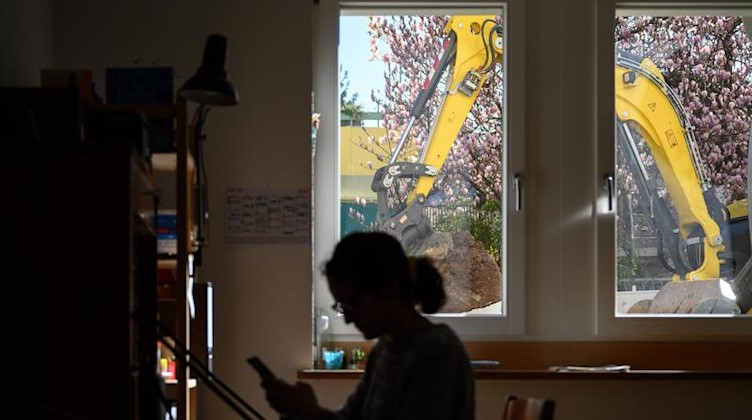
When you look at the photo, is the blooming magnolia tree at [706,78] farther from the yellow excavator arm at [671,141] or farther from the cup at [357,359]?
the cup at [357,359]

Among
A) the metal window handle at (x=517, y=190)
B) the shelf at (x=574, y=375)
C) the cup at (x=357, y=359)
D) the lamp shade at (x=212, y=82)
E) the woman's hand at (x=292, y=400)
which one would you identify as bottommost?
the shelf at (x=574, y=375)

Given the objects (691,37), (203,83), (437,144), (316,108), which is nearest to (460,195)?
(437,144)

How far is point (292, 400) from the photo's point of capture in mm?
2432

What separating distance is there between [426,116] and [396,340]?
257 cm

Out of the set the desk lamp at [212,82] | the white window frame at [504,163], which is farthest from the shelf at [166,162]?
the white window frame at [504,163]

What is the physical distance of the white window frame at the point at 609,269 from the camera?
479 centimetres

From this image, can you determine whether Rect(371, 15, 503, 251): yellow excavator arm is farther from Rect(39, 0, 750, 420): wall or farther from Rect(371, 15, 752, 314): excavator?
Rect(39, 0, 750, 420): wall

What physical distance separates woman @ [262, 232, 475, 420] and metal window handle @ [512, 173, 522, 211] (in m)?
2.32

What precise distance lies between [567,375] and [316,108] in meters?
1.50

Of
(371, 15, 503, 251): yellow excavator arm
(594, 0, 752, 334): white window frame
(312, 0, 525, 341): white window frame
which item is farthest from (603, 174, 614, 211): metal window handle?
(371, 15, 503, 251): yellow excavator arm

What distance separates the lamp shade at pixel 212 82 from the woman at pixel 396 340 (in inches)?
40.3

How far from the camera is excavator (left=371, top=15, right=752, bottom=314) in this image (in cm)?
490

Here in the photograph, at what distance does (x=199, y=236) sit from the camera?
146 inches

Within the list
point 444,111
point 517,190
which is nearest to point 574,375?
point 517,190
